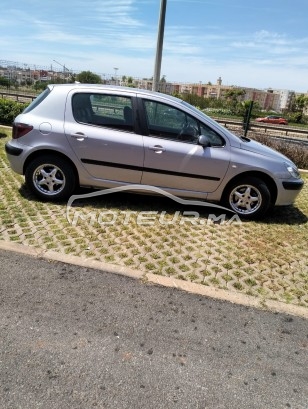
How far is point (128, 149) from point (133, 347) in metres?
2.86

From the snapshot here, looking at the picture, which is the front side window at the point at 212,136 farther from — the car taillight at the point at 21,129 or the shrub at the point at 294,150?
the shrub at the point at 294,150

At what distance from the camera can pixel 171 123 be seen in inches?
193

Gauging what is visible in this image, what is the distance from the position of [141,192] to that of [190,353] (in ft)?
9.35

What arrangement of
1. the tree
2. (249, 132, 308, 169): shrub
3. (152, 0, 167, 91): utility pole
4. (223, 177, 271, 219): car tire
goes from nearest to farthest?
(223, 177, 271, 219): car tire
(152, 0, 167, 91): utility pole
(249, 132, 308, 169): shrub
the tree

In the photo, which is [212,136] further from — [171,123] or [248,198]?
[248,198]

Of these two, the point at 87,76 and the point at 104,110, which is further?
the point at 87,76

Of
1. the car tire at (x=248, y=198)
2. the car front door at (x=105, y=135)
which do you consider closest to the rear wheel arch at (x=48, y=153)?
the car front door at (x=105, y=135)

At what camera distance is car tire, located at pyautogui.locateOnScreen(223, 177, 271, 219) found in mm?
5055

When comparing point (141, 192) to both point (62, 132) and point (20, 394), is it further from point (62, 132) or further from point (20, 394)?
point (20, 394)

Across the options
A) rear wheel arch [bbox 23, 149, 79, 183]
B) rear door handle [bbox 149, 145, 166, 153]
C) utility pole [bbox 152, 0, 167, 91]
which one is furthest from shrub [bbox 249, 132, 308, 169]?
rear wheel arch [bbox 23, 149, 79, 183]

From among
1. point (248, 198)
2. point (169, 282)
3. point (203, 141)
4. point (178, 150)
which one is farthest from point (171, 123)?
point (169, 282)

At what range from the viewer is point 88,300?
3.07m

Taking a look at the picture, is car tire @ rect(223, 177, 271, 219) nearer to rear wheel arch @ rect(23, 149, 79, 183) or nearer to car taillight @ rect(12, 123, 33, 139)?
rear wheel arch @ rect(23, 149, 79, 183)

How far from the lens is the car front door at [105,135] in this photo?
4.81 meters
